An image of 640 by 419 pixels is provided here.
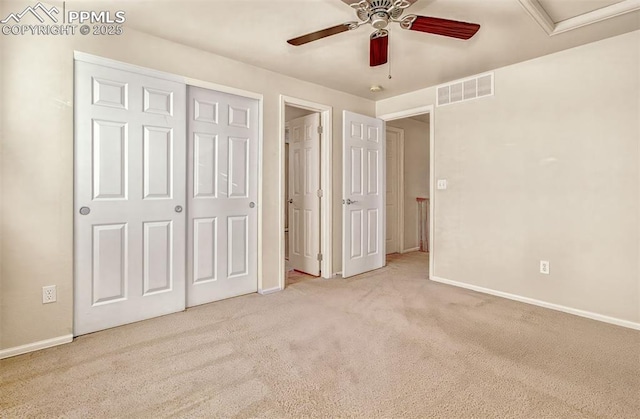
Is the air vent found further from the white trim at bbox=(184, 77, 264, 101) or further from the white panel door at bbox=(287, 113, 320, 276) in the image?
the white trim at bbox=(184, 77, 264, 101)

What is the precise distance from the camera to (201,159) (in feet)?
9.88

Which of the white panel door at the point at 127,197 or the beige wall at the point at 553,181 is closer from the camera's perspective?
the white panel door at the point at 127,197

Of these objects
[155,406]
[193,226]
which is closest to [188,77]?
[193,226]

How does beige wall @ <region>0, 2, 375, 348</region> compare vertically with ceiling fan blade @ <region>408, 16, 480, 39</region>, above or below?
below

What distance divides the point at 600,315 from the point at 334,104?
340 cm

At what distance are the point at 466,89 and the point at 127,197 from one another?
3583mm

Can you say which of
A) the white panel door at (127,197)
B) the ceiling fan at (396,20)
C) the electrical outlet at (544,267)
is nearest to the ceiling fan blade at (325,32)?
the ceiling fan at (396,20)

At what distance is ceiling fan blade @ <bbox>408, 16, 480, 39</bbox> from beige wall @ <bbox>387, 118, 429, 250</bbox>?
3876mm

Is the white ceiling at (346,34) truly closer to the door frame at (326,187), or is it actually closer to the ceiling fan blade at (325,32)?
the ceiling fan blade at (325,32)

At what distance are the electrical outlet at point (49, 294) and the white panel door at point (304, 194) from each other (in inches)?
104

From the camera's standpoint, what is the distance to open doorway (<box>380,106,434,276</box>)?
18.9 feet

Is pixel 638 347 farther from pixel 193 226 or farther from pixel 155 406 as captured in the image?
pixel 193 226

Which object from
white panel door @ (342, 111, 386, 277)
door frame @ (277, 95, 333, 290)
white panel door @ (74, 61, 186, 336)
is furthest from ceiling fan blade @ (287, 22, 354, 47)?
white panel door @ (342, 111, 386, 277)

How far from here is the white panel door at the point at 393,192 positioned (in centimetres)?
573
